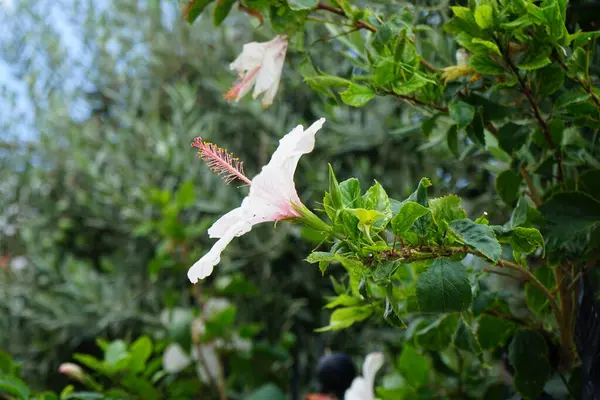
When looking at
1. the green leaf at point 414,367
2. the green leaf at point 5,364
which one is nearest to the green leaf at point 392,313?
the green leaf at point 414,367

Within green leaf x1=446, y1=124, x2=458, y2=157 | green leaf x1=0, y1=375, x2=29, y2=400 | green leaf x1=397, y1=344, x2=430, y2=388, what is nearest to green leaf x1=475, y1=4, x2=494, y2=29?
green leaf x1=446, y1=124, x2=458, y2=157

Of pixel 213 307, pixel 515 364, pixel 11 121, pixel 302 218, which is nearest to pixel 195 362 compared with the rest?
pixel 213 307

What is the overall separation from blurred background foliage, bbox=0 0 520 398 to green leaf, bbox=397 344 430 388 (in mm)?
312

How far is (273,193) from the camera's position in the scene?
0.42m

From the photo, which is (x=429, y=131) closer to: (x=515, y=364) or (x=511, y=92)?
(x=511, y=92)

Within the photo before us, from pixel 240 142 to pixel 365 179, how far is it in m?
0.48

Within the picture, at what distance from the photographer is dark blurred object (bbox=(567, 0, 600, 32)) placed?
0.63 metres

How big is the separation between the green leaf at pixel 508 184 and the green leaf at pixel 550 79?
4.1 inches

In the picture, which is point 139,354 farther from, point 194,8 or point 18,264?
point 18,264

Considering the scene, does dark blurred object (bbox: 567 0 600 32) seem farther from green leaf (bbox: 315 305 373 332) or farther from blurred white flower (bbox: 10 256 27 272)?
blurred white flower (bbox: 10 256 27 272)

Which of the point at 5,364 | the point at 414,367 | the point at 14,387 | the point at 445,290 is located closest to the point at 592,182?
the point at 445,290

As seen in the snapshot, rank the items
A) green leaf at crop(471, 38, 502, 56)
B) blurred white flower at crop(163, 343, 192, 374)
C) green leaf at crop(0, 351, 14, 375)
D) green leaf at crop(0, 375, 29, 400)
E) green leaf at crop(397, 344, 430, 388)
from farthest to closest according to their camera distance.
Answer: blurred white flower at crop(163, 343, 192, 374) < green leaf at crop(0, 351, 14, 375) < green leaf at crop(397, 344, 430, 388) < green leaf at crop(0, 375, 29, 400) < green leaf at crop(471, 38, 502, 56)

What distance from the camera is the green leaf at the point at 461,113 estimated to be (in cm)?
53

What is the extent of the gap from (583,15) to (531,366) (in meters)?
0.35
